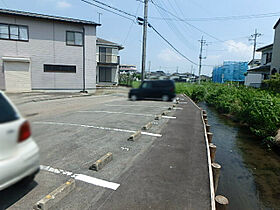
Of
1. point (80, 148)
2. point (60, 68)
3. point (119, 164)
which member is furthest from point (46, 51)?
point (119, 164)

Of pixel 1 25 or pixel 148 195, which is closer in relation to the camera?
pixel 148 195

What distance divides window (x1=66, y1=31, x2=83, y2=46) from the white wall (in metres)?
0.33

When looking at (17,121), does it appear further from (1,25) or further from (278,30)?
(278,30)

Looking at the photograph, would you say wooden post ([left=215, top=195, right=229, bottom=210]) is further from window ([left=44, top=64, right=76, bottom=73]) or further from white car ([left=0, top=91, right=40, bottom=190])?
window ([left=44, top=64, right=76, bottom=73])

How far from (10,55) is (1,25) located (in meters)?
2.84

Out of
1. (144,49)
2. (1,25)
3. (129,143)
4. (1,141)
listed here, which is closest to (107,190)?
(129,143)

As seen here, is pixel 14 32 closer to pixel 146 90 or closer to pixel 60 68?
pixel 60 68

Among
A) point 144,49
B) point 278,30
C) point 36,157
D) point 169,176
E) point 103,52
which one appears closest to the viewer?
point 36,157

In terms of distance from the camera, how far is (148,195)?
441 cm

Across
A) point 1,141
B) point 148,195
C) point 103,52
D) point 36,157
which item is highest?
point 103,52

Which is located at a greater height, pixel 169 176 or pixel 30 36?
pixel 30 36

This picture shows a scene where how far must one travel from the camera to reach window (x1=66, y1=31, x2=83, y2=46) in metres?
20.6

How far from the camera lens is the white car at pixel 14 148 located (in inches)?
40.3

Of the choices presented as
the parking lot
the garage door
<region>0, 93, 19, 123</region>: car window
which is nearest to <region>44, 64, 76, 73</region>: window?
the garage door
